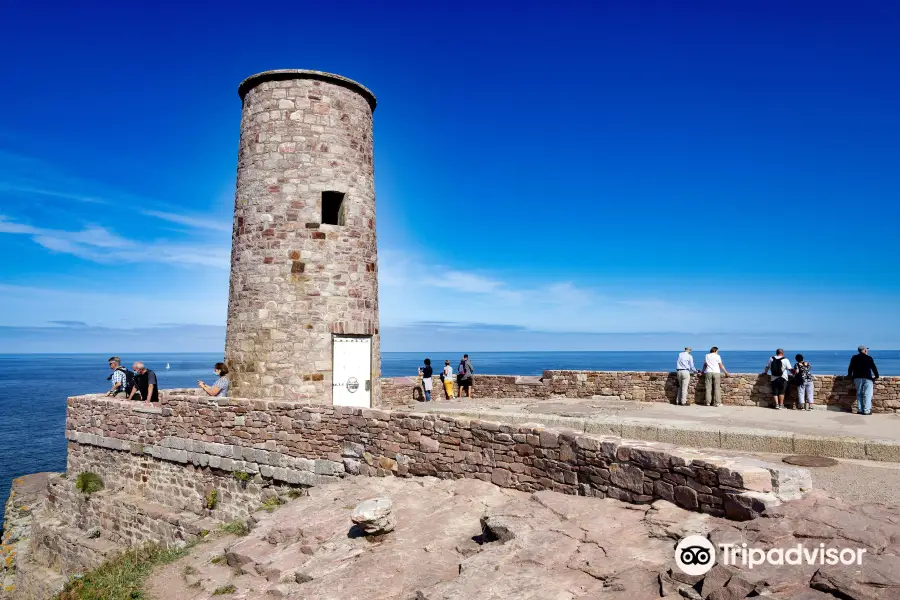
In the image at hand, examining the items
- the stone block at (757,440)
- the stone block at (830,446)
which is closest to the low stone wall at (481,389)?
the stone block at (757,440)

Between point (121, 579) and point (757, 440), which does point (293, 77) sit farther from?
point (757, 440)

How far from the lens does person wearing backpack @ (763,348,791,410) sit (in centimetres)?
1470

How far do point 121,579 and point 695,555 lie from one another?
27.3 feet

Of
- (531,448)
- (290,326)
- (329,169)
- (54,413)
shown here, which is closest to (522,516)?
(531,448)

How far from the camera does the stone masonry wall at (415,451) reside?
5.96 metres

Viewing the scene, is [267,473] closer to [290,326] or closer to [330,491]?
[330,491]

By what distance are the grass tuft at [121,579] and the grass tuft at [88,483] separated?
315 centimetres

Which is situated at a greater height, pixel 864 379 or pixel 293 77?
pixel 293 77

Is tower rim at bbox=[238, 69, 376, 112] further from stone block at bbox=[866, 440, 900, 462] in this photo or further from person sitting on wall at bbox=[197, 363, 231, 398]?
stone block at bbox=[866, 440, 900, 462]

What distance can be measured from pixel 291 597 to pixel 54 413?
57178 millimetres

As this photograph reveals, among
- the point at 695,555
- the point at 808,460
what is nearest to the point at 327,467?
the point at 695,555

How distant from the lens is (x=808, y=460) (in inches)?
365

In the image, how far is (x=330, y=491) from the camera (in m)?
9.54

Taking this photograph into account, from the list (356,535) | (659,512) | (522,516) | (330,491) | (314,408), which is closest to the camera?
(659,512)
